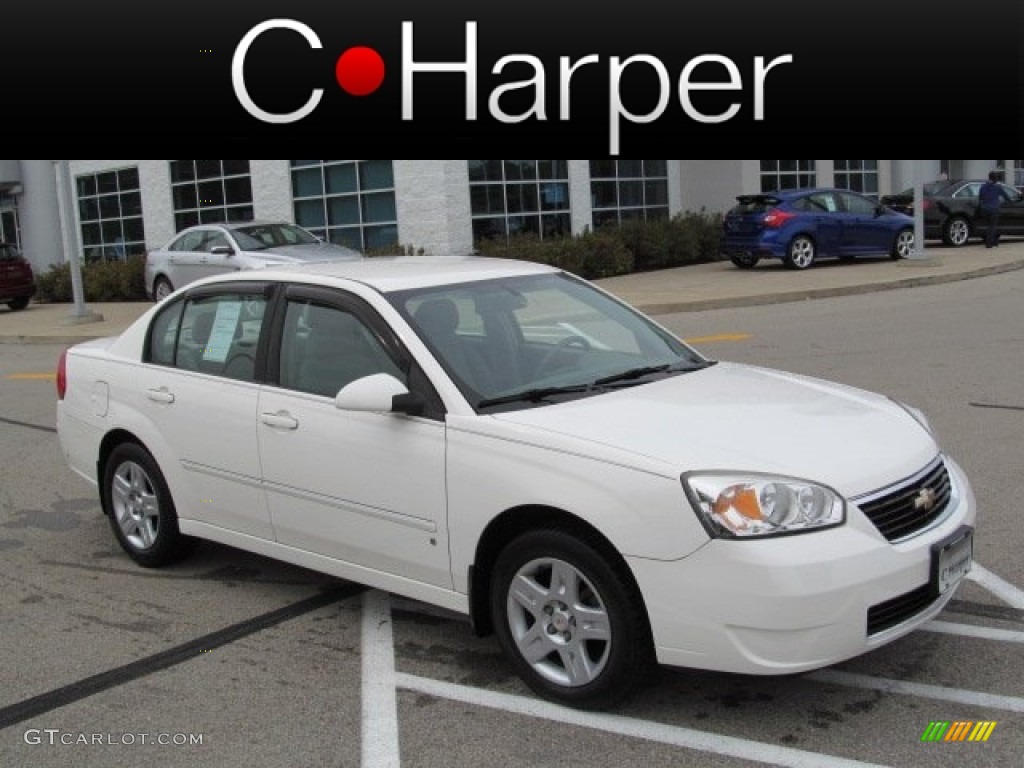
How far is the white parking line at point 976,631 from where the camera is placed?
4.54m

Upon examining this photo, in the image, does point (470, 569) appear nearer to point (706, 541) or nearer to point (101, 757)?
point (706, 541)

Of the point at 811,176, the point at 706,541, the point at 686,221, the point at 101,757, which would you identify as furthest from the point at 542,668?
the point at 811,176

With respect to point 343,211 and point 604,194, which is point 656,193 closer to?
point 604,194

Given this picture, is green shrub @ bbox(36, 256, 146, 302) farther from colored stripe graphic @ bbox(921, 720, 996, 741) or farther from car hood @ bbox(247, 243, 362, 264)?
colored stripe graphic @ bbox(921, 720, 996, 741)

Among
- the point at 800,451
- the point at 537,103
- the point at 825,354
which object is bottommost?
the point at 825,354

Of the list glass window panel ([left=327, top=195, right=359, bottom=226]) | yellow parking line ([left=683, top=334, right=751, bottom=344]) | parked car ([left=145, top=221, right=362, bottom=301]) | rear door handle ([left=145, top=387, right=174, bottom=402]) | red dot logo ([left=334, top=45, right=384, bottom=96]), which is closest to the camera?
rear door handle ([left=145, top=387, right=174, bottom=402])

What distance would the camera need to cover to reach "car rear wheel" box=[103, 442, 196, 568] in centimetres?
576

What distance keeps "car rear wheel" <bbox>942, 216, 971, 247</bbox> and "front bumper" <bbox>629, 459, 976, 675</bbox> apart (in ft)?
78.9

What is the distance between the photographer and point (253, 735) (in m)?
4.03

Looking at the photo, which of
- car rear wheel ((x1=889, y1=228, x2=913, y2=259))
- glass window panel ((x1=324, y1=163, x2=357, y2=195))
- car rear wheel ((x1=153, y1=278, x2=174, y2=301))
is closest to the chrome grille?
car rear wheel ((x1=153, y1=278, x2=174, y2=301))

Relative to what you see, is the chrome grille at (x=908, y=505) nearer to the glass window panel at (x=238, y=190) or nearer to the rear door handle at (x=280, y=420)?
the rear door handle at (x=280, y=420)

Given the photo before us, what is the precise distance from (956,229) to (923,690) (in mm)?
23902

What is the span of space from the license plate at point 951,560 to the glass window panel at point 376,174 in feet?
70.4

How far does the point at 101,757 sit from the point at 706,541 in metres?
2.14
